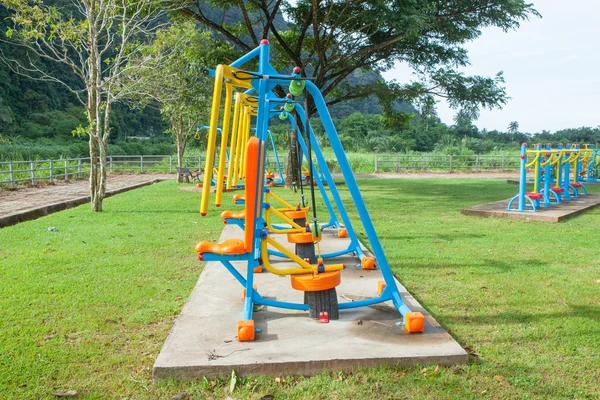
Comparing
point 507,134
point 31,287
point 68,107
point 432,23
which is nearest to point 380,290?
point 31,287

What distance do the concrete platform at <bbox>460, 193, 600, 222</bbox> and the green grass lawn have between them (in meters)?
0.46

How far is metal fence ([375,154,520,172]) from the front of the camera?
26734 millimetres

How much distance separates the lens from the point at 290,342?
325cm

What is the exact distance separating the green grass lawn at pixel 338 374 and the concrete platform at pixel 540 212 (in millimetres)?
461

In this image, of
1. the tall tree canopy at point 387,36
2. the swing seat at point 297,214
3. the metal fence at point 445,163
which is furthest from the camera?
the metal fence at point 445,163

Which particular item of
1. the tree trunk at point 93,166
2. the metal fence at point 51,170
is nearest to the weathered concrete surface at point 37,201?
the metal fence at point 51,170

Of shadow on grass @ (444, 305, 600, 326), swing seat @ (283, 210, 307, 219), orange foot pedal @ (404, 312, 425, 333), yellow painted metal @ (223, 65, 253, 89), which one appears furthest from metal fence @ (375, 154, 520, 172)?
orange foot pedal @ (404, 312, 425, 333)

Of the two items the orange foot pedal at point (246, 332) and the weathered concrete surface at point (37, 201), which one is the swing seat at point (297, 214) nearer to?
the orange foot pedal at point (246, 332)

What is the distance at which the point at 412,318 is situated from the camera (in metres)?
3.36

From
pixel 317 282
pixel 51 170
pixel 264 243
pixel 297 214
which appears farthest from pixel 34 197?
pixel 317 282

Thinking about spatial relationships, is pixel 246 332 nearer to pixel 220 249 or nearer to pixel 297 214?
pixel 220 249

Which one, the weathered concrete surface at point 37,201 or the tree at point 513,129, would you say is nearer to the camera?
the weathered concrete surface at point 37,201

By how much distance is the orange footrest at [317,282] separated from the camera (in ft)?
11.6

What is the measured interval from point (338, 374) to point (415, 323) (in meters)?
0.73
